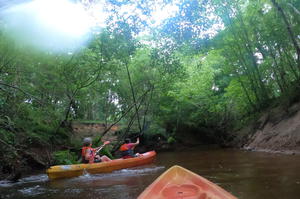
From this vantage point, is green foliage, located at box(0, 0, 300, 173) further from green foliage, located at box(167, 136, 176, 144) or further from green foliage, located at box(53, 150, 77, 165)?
green foliage, located at box(167, 136, 176, 144)

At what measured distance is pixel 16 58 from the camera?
7855mm

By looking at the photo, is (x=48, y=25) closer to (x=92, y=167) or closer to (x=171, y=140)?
(x=92, y=167)

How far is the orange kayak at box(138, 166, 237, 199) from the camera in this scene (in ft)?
11.8

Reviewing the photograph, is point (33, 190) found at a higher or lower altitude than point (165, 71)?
lower

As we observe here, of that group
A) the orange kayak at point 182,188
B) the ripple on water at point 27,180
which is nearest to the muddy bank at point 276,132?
the orange kayak at point 182,188

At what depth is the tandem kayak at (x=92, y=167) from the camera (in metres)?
7.69

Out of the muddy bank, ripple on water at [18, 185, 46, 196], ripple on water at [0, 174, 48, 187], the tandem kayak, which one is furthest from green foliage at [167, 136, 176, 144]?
ripple on water at [18, 185, 46, 196]

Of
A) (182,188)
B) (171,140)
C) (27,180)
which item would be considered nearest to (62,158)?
(27,180)

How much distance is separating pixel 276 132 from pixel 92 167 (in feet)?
24.0

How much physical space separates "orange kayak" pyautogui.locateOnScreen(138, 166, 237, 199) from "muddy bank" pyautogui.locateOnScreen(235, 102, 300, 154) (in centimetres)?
613

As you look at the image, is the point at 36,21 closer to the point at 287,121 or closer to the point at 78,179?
the point at 78,179

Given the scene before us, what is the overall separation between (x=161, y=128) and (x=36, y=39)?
11.4 m

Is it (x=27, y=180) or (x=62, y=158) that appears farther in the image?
(x=62, y=158)

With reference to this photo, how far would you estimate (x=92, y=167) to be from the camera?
8.45 meters
